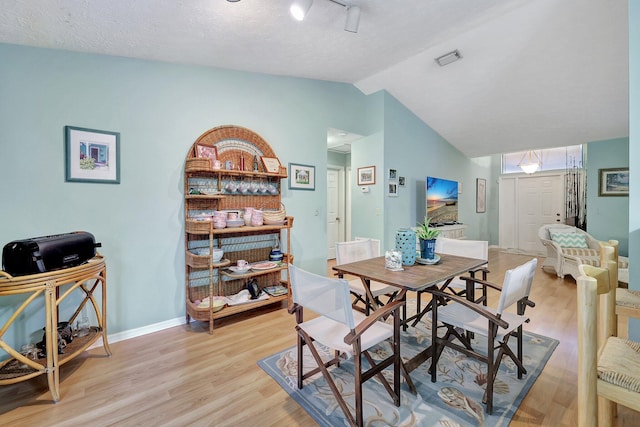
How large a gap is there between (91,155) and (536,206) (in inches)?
323

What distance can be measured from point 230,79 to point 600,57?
414 cm

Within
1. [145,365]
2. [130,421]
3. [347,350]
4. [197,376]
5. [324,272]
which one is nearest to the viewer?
[347,350]

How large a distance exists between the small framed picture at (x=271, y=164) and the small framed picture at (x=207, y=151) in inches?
19.8

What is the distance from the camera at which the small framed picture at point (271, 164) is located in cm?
306

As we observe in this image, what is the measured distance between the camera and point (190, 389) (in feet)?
5.90

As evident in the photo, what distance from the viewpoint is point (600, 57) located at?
3.22m

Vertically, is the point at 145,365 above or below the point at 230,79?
below

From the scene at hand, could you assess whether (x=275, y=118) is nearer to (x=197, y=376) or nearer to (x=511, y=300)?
(x=197, y=376)

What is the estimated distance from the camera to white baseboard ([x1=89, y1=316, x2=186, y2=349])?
94.3 inches

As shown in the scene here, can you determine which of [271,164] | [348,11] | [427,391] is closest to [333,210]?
[271,164]

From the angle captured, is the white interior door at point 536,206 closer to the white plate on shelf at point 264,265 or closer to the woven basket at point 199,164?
the white plate on shelf at point 264,265

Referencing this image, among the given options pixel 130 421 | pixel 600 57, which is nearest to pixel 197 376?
pixel 130 421

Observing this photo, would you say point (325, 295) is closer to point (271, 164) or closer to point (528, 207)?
point (271, 164)

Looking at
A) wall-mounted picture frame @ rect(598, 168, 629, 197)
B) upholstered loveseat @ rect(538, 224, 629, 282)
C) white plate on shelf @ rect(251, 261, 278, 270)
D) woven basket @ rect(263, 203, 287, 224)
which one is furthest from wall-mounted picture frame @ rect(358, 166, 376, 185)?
wall-mounted picture frame @ rect(598, 168, 629, 197)
